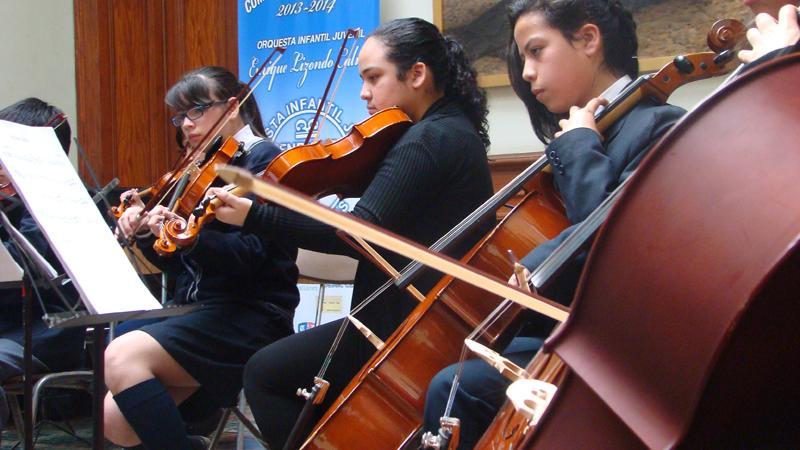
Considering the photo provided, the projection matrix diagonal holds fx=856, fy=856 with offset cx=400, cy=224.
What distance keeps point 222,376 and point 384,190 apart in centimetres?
60

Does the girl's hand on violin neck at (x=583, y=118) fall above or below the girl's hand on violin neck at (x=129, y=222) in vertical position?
above

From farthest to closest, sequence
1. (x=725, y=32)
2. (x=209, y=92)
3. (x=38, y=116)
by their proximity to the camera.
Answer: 1. (x=38, y=116)
2. (x=209, y=92)
3. (x=725, y=32)

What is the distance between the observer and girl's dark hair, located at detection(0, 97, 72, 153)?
8.09ft

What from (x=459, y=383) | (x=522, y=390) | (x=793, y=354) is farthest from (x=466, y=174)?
(x=793, y=354)

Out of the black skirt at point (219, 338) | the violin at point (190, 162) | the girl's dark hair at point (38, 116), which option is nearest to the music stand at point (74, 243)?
the black skirt at point (219, 338)

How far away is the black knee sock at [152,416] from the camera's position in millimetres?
1775

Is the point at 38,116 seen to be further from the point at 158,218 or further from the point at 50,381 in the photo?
the point at 158,218

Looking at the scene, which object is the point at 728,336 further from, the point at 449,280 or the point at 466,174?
the point at 466,174

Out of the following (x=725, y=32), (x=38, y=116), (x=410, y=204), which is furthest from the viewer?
(x=38, y=116)

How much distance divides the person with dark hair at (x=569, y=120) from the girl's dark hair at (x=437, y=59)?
0.26 m

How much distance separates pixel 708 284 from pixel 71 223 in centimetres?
121

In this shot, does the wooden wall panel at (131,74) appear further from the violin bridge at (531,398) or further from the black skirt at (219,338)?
the violin bridge at (531,398)

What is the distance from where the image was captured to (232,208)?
1679mm

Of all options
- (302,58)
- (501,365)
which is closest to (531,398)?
(501,365)
